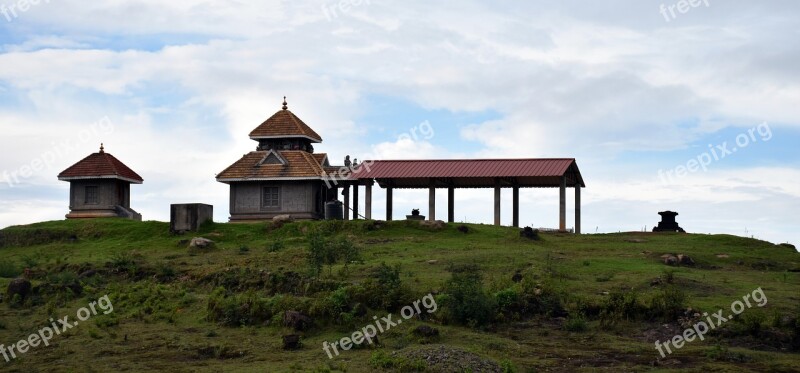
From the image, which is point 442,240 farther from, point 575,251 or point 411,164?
point 411,164

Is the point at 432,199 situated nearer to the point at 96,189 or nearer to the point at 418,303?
the point at 96,189

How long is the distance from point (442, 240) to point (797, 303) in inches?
580

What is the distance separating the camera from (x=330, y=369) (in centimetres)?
2289

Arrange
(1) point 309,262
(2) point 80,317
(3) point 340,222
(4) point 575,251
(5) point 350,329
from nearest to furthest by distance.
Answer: (5) point 350,329, (2) point 80,317, (1) point 309,262, (4) point 575,251, (3) point 340,222

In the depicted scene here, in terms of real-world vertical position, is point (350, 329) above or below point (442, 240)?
below

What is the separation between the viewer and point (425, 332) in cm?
2550

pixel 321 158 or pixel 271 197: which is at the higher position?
pixel 321 158

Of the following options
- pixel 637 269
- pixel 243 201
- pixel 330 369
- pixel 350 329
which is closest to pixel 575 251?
pixel 637 269

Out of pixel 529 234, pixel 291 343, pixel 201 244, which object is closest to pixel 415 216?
pixel 529 234

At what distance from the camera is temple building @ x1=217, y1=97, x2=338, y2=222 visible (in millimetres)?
48500

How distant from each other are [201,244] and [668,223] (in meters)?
20.7

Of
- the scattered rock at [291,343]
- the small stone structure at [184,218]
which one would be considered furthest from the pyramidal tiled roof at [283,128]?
the scattered rock at [291,343]

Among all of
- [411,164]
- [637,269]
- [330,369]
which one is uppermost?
[411,164]

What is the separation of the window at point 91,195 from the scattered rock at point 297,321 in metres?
27.6
